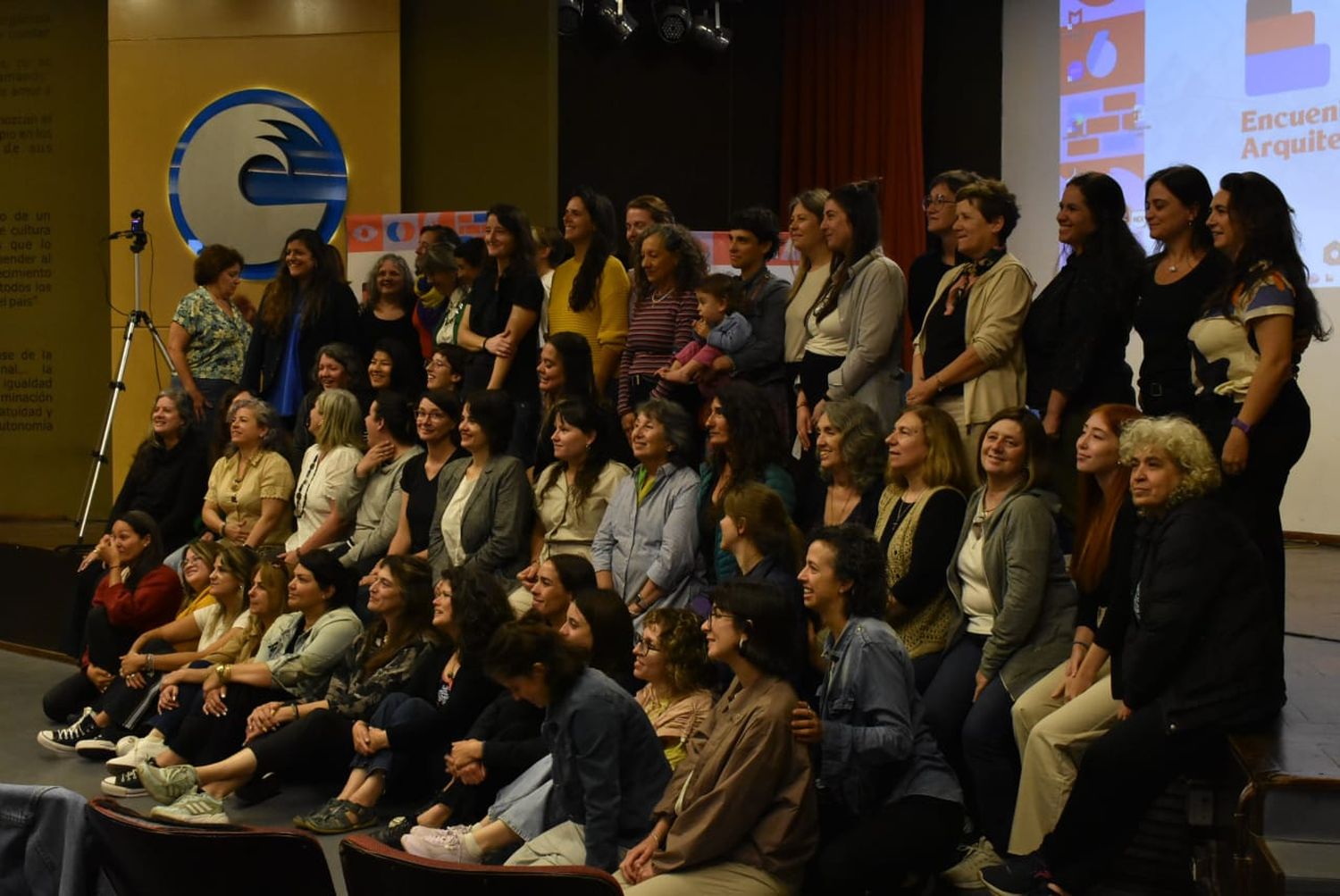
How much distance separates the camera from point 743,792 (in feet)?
11.6

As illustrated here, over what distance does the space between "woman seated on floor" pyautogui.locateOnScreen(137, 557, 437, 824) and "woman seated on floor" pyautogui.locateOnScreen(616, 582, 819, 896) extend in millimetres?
1572

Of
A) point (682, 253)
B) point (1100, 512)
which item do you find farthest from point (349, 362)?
point (1100, 512)

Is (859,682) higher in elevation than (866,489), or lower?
lower

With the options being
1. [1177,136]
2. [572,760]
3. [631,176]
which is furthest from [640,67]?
[572,760]

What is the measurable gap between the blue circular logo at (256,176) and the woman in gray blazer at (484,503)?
3436 millimetres

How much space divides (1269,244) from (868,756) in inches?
62.7

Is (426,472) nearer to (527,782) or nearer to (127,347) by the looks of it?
(527,782)

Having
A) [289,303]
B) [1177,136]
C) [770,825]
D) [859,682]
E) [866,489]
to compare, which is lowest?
[770,825]

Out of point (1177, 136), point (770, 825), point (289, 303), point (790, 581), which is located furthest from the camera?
point (1177, 136)

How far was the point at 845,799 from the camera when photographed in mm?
3760

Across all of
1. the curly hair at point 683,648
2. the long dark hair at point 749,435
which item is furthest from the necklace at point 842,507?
the curly hair at point 683,648

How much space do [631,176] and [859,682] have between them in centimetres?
680

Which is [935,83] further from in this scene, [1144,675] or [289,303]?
[1144,675]

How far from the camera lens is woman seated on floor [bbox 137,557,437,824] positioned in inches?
195
